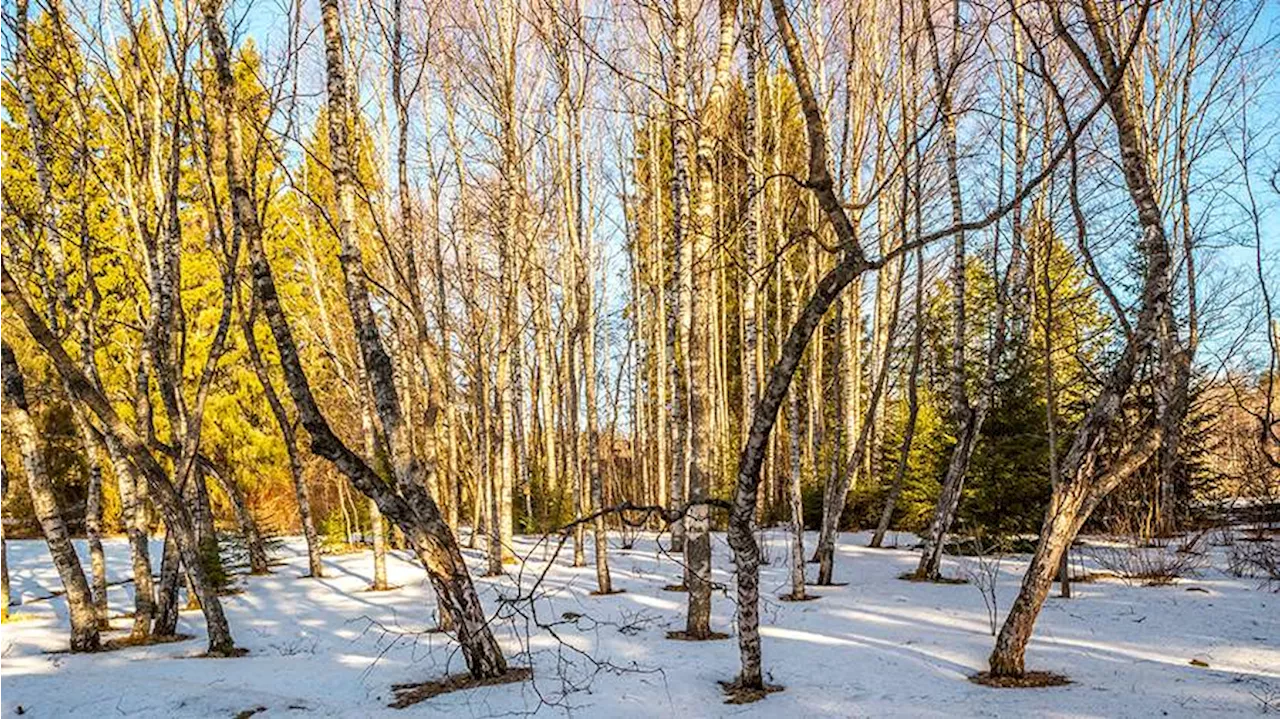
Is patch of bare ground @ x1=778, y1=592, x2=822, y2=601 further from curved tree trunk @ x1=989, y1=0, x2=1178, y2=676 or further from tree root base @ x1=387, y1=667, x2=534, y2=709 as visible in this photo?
tree root base @ x1=387, y1=667, x2=534, y2=709

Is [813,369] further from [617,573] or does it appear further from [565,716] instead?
[565,716]

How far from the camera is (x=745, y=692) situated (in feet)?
15.8

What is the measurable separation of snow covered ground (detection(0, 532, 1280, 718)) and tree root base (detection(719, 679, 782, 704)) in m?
0.10

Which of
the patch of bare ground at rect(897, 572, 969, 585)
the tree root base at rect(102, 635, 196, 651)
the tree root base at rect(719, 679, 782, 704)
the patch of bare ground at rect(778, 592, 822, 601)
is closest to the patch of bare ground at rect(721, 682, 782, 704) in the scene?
the tree root base at rect(719, 679, 782, 704)

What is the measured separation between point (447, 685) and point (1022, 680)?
4044 millimetres

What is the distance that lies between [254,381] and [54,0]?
14809mm


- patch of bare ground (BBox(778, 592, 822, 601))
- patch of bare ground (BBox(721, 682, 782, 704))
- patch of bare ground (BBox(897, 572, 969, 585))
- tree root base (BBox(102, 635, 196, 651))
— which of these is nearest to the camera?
patch of bare ground (BBox(721, 682, 782, 704))

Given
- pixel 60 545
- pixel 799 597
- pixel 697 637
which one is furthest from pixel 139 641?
pixel 799 597

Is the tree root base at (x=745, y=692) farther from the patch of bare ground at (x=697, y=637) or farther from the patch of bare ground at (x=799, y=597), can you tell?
the patch of bare ground at (x=799, y=597)

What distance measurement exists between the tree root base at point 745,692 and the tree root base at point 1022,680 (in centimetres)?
139

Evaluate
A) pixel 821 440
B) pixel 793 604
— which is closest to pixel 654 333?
pixel 821 440

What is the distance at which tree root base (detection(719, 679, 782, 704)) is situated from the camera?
15.4 ft

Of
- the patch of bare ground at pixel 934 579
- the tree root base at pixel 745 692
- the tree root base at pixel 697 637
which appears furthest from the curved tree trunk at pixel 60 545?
the patch of bare ground at pixel 934 579

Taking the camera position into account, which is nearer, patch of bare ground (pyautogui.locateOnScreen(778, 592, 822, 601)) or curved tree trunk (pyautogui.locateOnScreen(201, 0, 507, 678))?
curved tree trunk (pyautogui.locateOnScreen(201, 0, 507, 678))
